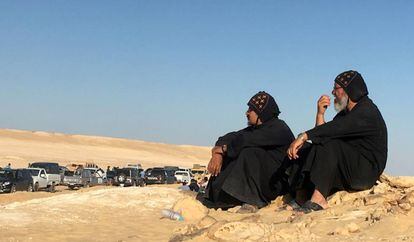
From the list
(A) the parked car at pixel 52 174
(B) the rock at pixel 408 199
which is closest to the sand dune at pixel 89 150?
(A) the parked car at pixel 52 174

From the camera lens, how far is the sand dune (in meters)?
66.9

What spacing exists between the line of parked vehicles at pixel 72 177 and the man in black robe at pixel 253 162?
21.3 m

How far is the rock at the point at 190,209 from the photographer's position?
632cm

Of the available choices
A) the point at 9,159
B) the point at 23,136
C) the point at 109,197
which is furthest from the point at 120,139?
the point at 109,197

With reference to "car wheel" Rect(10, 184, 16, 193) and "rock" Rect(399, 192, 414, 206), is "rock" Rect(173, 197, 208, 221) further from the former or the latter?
"car wheel" Rect(10, 184, 16, 193)

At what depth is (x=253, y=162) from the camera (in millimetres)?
6715

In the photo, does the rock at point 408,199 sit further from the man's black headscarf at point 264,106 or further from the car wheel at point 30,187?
the car wheel at point 30,187

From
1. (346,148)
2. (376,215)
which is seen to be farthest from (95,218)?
(376,215)

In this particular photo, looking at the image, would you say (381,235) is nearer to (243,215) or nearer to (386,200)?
(386,200)

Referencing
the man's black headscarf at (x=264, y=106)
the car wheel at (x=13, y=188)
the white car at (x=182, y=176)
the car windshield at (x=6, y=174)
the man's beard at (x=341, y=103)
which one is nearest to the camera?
the man's beard at (x=341, y=103)

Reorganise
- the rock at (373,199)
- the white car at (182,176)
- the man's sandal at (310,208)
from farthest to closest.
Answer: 1. the white car at (182,176)
2. the man's sandal at (310,208)
3. the rock at (373,199)

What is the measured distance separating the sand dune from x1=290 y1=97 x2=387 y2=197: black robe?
49.8m

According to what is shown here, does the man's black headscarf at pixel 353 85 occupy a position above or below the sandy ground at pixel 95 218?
above

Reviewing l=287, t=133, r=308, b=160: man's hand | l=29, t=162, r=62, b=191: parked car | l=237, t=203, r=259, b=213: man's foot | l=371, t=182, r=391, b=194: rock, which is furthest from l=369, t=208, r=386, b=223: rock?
l=29, t=162, r=62, b=191: parked car
